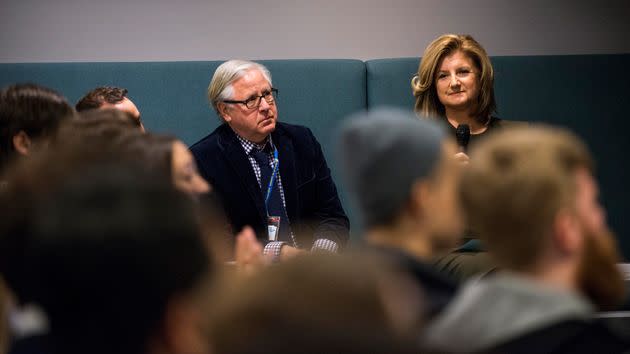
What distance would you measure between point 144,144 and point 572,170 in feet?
3.67

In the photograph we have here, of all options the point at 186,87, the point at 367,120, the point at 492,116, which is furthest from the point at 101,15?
the point at 367,120

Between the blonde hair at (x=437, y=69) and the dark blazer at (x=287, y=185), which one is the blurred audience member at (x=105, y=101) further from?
the blonde hair at (x=437, y=69)

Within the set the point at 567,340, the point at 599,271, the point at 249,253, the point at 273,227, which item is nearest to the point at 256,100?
the point at 273,227

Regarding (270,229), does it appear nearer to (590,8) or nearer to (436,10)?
(436,10)

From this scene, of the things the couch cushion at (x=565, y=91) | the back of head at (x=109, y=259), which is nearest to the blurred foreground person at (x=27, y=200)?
the back of head at (x=109, y=259)

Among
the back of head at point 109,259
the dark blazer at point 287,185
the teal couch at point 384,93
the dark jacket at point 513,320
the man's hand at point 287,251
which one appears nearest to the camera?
the back of head at point 109,259

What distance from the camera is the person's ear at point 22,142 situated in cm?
257

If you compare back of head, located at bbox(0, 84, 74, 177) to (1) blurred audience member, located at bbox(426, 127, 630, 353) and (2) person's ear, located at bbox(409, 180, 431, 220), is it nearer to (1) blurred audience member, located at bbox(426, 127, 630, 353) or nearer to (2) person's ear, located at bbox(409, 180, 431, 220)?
(2) person's ear, located at bbox(409, 180, 431, 220)

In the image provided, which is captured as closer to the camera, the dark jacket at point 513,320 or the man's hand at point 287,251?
the dark jacket at point 513,320

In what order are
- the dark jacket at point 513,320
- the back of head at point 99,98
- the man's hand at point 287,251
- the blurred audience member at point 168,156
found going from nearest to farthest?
the dark jacket at point 513,320, the blurred audience member at point 168,156, the man's hand at point 287,251, the back of head at point 99,98

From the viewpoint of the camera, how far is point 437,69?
165 inches

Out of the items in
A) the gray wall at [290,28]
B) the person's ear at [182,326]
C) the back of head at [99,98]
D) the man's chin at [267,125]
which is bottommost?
the person's ear at [182,326]

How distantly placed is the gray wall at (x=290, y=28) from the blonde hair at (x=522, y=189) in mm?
3283

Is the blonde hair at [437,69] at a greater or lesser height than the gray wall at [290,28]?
lesser
